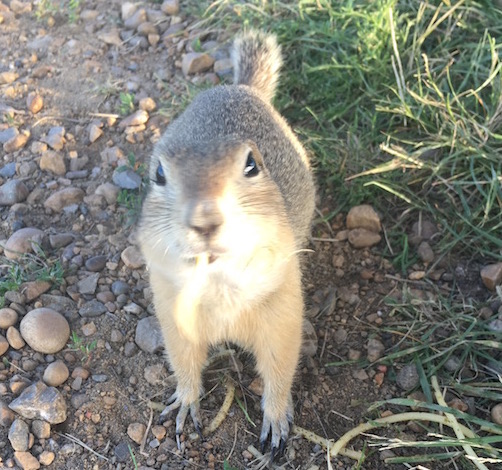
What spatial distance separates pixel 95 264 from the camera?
3543 mm

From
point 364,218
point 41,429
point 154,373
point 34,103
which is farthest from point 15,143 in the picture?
point 364,218

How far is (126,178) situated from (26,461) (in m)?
1.79

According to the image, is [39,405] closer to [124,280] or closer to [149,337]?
[149,337]

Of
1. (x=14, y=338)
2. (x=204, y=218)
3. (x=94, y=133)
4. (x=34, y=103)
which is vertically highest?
(x=204, y=218)

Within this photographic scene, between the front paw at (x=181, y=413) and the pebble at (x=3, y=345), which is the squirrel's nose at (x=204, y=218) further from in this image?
the pebble at (x=3, y=345)

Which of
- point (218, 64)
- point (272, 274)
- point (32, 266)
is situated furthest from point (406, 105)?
point (32, 266)

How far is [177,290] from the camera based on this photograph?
8.22 ft

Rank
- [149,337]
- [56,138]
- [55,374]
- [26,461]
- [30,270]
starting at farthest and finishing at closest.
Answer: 1. [56,138]
2. [30,270]
3. [149,337]
4. [55,374]
5. [26,461]

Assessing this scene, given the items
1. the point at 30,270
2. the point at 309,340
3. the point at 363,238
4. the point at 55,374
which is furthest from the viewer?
the point at 363,238

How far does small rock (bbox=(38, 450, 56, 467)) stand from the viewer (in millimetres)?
2801

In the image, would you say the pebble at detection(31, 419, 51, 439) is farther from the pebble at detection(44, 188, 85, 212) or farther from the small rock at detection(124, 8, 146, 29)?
the small rock at detection(124, 8, 146, 29)

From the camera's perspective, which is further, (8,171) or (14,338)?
(8,171)

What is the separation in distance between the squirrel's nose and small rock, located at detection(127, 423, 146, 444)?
1.46m

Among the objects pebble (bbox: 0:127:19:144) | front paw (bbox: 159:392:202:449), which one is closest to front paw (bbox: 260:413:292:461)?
front paw (bbox: 159:392:202:449)
